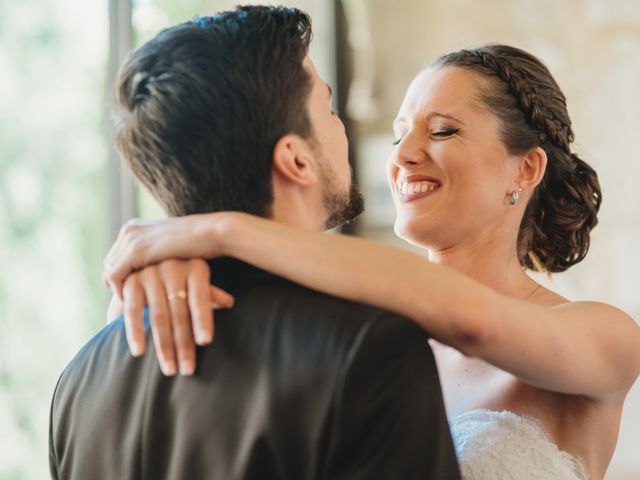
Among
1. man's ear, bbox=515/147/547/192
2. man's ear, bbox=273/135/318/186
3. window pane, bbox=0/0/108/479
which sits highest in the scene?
man's ear, bbox=273/135/318/186

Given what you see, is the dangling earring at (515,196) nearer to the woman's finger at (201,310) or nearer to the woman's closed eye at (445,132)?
the woman's closed eye at (445,132)

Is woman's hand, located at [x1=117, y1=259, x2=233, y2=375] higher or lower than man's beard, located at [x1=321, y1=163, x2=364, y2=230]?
lower

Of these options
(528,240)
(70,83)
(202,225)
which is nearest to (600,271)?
(528,240)

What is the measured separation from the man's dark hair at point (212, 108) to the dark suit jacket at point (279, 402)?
140 mm

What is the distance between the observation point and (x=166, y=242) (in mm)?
1344

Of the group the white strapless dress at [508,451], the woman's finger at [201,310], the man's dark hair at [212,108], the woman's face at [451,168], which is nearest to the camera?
the woman's finger at [201,310]

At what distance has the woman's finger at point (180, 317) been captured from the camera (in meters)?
1.27

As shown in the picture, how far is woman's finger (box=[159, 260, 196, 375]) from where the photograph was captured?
4.16 feet

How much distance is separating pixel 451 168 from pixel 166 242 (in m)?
0.90

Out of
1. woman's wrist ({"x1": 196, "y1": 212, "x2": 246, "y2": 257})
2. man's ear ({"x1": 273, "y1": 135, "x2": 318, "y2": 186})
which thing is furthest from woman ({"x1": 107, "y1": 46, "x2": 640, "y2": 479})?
man's ear ({"x1": 273, "y1": 135, "x2": 318, "y2": 186})

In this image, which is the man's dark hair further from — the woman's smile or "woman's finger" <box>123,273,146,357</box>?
the woman's smile

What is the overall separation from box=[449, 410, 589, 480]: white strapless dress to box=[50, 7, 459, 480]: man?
21.4 inches

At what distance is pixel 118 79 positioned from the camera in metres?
1.43

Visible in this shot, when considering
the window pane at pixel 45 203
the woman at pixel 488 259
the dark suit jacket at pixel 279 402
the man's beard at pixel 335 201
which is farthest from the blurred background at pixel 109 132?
the dark suit jacket at pixel 279 402
